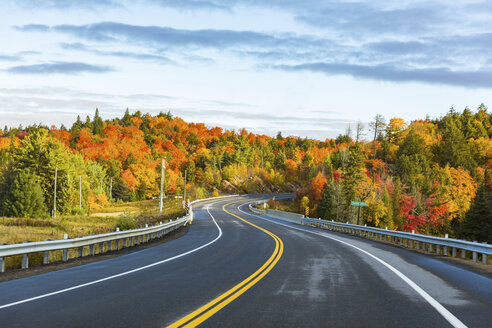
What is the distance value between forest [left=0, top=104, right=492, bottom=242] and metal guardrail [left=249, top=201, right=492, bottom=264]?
12.3 meters

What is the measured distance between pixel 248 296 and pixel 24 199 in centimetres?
7122

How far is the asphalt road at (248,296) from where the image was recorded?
644 centimetres

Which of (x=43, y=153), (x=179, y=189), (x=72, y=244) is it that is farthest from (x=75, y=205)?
(x=72, y=244)

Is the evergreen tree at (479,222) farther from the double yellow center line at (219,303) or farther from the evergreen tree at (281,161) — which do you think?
the evergreen tree at (281,161)

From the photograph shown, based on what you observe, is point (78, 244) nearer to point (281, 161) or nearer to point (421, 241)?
point (421, 241)

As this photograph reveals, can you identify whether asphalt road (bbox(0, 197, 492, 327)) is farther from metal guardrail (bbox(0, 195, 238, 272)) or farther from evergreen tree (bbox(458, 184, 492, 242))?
evergreen tree (bbox(458, 184, 492, 242))

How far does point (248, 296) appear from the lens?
8.27 meters

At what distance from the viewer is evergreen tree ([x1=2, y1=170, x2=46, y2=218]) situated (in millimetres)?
70188

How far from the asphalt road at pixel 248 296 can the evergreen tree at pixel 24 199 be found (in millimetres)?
63852

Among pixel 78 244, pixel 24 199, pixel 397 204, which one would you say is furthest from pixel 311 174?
pixel 78 244

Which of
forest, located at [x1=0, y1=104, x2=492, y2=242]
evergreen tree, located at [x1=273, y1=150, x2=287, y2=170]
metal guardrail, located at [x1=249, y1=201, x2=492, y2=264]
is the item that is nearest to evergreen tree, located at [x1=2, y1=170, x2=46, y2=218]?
forest, located at [x1=0, y1=104, x2=492, y2=242]

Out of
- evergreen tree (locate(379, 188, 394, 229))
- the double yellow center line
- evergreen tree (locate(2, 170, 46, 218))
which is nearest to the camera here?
the double yellow center line

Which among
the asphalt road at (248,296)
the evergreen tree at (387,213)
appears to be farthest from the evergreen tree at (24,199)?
the asphalt road at (248,296)

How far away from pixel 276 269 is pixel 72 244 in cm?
687
